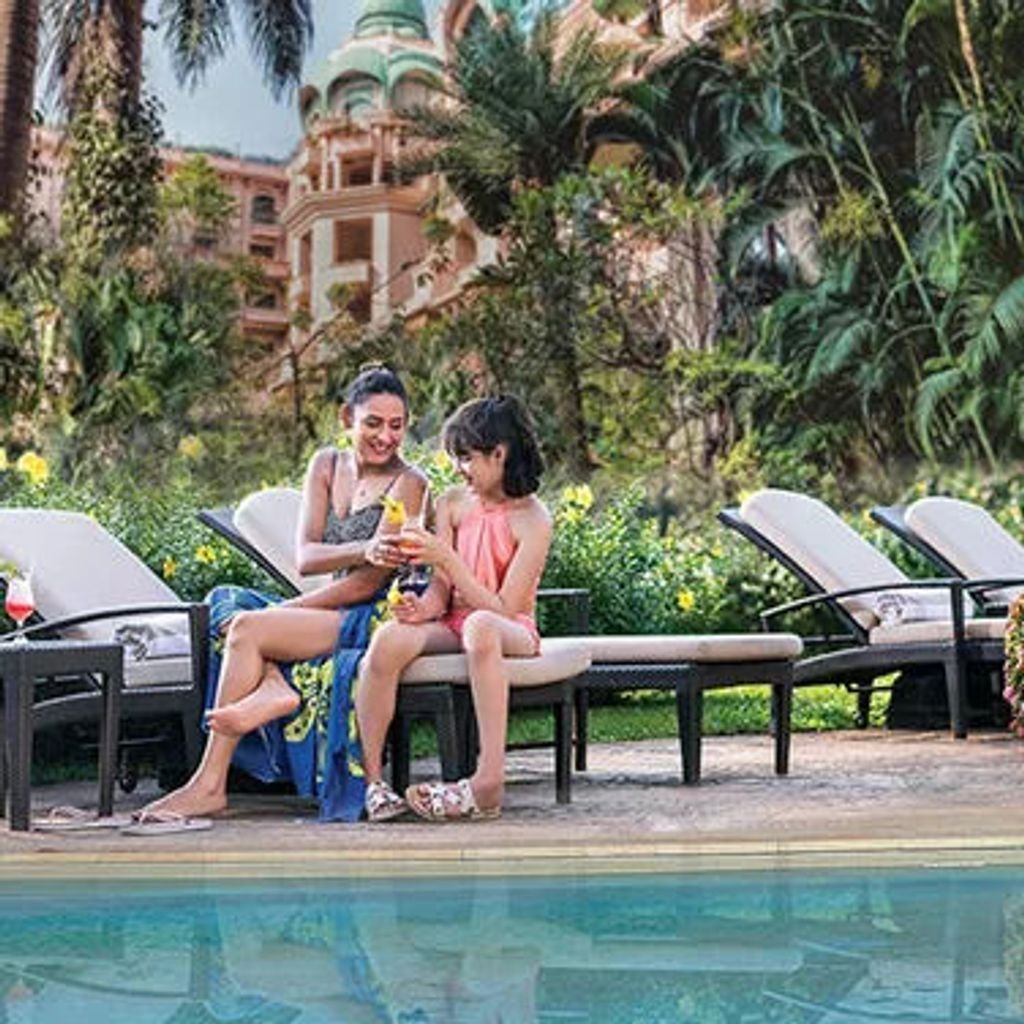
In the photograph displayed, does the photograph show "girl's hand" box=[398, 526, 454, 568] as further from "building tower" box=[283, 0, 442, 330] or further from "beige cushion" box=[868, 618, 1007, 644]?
"building tower" box=[283, 0, 442, 330]

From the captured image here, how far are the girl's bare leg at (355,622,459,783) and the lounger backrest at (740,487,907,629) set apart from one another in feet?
8.51

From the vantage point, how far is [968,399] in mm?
12828

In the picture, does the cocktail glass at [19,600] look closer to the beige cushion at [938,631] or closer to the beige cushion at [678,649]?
the beige cushion at [678,649]

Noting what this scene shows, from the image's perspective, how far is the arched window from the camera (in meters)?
13.0

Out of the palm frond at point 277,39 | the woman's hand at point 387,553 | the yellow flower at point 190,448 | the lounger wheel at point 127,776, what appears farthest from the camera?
the palm frond at point 277,39

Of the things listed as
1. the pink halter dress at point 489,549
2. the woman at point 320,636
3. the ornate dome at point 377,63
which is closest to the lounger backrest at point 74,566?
the woman at point 320,636

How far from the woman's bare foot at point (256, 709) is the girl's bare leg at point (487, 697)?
0.45m

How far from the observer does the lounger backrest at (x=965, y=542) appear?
7.46 metres

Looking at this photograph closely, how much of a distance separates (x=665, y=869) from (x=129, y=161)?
33.3 feet

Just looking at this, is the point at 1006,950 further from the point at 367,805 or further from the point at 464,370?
the point at 464,370

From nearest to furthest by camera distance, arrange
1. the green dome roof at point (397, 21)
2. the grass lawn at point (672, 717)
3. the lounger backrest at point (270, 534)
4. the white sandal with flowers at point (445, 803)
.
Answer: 1. the white sandal with flowers at point (445, 803)
2. the lounger backrest at point (270, 534)
3. the grass lawn at point (672, 717)
4. the green dome roof at point (397, 21)

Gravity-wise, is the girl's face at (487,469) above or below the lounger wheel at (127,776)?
above

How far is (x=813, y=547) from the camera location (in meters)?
6.81

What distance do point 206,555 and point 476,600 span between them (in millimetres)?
2803
